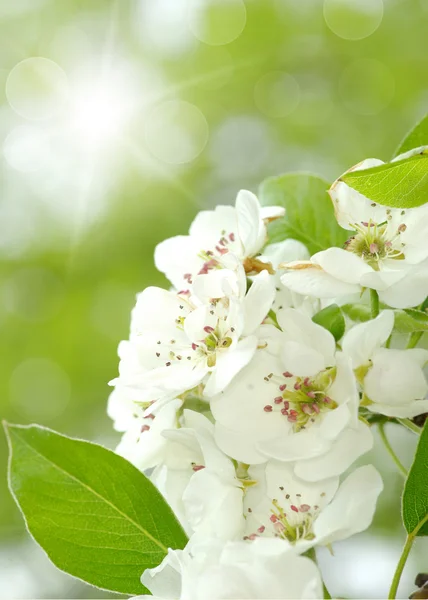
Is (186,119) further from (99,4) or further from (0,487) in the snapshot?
(0,487)

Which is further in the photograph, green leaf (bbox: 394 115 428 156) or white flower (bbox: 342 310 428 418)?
green leaf (bbox: 394 115 428 156)

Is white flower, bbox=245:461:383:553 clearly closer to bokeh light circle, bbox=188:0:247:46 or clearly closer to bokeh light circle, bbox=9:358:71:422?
bokeh light circle, bbox=9:358:71:422

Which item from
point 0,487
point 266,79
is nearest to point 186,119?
point 266,79

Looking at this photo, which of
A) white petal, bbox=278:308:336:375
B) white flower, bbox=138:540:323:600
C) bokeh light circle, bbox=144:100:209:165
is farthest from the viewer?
bokeh light circle, bbox=144:100:209:165

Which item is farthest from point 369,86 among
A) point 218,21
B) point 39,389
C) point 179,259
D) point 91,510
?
point 91,510

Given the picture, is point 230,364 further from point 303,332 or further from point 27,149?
point 27,149

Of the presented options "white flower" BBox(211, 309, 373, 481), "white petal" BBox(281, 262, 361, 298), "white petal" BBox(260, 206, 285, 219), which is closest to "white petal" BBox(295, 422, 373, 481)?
"white flower" BBox(211, 309, 373, 481)

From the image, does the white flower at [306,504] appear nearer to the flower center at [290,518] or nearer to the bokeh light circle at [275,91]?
the flower center at [290,518]
